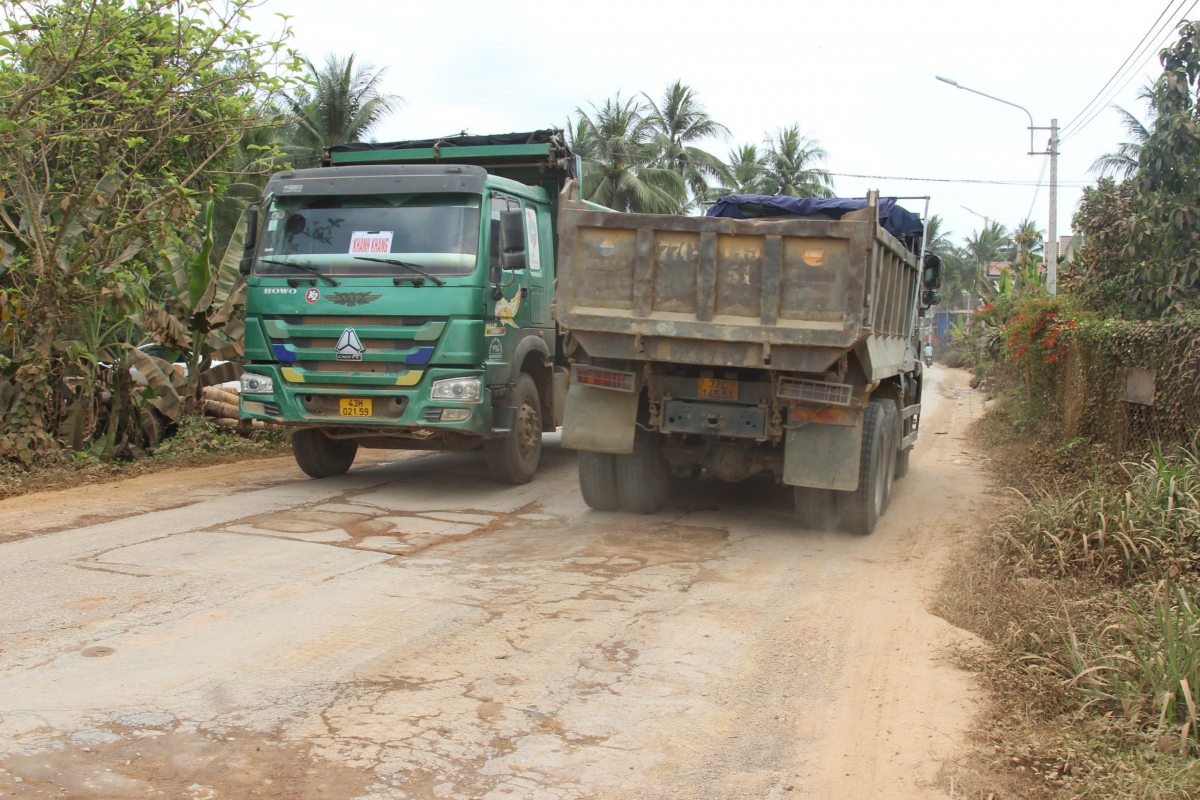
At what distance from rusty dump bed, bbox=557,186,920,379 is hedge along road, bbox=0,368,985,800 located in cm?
147

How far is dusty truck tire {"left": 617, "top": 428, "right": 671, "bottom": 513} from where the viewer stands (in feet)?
27.7

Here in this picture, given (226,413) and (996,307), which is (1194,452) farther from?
(996,307)

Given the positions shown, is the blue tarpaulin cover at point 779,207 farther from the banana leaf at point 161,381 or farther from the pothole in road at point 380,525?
the banana leaf at point 161,381

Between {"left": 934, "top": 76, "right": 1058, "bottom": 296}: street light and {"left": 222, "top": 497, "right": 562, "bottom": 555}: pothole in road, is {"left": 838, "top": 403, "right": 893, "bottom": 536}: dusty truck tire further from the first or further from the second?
{"left": 934, "top": 76, "right": 1058, "bottom": 296}: street light

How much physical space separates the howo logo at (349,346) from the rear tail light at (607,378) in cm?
207

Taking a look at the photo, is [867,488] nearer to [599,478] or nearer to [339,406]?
[599,478]

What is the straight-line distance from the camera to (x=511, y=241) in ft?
30.0

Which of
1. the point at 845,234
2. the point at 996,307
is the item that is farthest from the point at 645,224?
the point at 996,307

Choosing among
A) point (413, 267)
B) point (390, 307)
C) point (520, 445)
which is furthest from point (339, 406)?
point (520, 445)

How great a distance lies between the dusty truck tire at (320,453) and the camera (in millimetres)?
9836

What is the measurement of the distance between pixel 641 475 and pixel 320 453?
3407 millimetres

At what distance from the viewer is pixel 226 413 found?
13.1 metres

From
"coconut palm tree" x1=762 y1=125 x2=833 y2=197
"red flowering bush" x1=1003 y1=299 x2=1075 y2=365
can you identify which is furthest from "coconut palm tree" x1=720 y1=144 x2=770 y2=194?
"red flowering bush" x1=1003 y1=299 x2=1075 y2=365

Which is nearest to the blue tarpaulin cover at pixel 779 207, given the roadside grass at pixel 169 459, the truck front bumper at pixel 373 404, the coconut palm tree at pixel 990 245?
the truck front bumper at pixel 373 404
